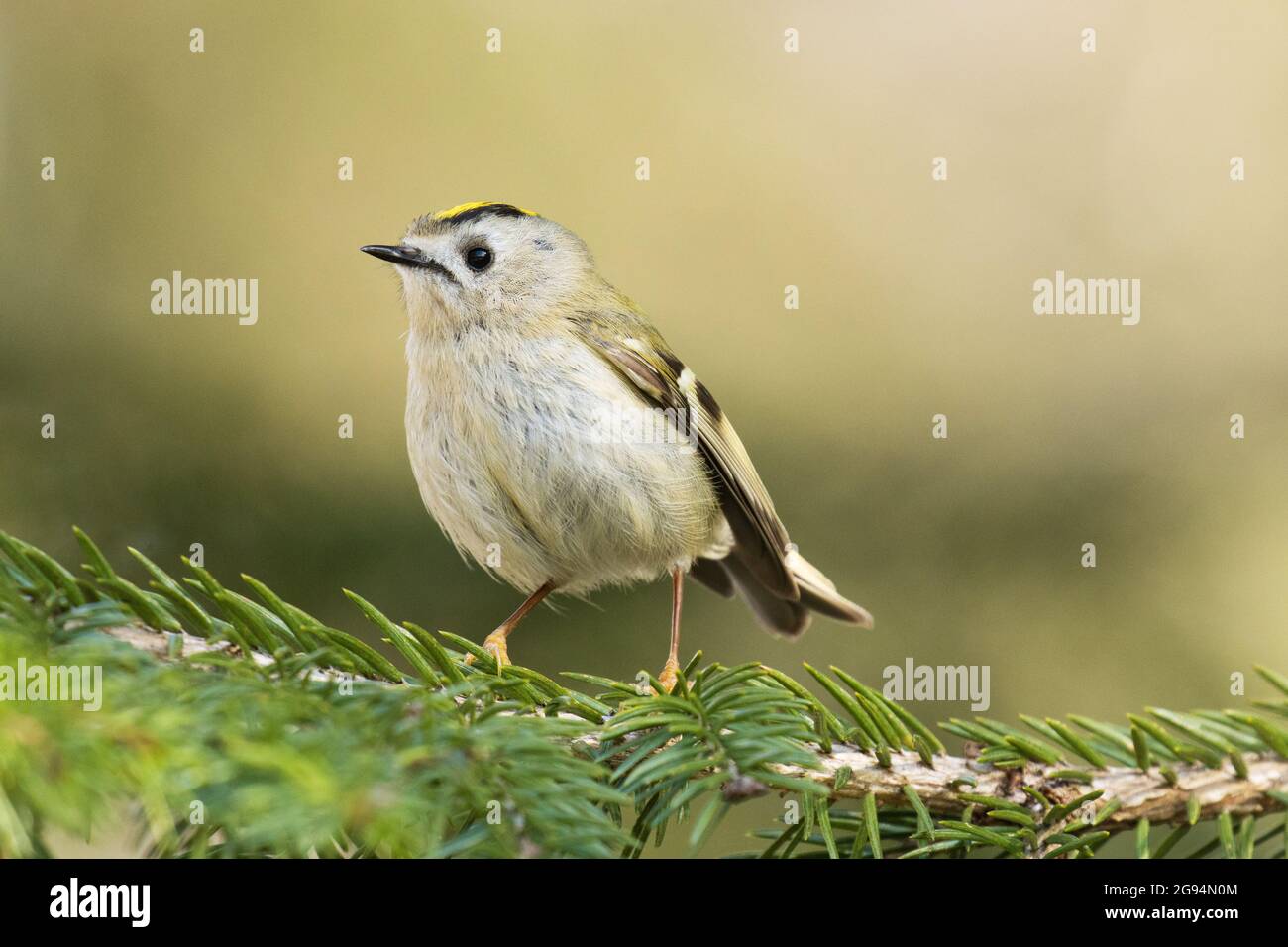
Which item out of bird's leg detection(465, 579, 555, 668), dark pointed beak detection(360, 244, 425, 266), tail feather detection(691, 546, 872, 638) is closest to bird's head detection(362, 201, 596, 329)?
dark pointed beak detection(360, 244, 425, 266)

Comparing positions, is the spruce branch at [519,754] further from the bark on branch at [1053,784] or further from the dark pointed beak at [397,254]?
the dark pointed beak at [397,254]

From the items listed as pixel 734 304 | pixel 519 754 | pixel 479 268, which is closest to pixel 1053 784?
pixel 519 754

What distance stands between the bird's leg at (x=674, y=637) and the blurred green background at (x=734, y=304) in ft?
0.67

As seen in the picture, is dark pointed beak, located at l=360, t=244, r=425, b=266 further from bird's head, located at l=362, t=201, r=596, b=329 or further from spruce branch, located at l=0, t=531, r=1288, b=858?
spruce branch, located at l=0, t=531, r=1288, b=858

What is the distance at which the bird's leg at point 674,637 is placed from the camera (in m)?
1.60

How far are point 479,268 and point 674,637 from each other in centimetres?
70

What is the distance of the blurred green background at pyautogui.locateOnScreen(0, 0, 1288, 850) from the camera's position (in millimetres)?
1919

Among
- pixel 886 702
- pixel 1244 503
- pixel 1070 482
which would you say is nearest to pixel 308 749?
pixel 886 702

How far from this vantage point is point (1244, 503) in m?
2.07

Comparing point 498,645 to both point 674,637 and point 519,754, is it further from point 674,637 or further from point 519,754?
point 519,754

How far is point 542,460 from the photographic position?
1532mm
